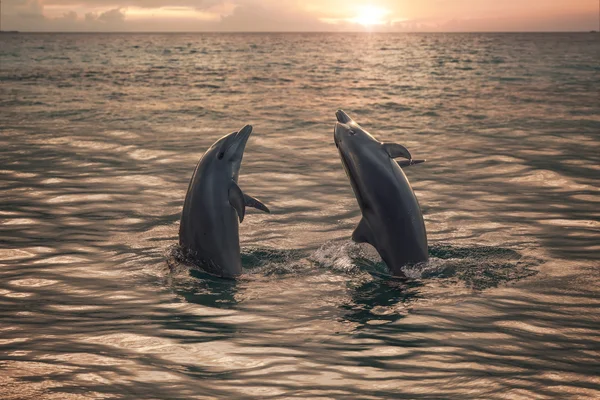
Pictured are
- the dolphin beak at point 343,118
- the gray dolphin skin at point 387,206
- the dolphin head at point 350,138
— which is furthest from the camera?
the dolphin beak at point 343,118

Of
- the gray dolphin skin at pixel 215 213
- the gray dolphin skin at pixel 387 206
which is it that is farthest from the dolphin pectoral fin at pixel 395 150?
the gray dolphin skin at pixel 215 213

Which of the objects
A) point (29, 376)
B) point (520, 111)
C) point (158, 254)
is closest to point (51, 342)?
point (29, 376)

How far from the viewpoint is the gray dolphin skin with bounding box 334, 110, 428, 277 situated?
321 inches

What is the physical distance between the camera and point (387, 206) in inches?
320

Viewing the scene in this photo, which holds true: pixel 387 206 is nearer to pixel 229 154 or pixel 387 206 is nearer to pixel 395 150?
pixel 395 150

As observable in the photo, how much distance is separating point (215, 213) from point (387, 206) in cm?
180

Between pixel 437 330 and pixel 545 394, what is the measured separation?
149 centimetres

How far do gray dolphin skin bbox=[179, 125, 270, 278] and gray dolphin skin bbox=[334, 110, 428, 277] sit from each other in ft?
3.55

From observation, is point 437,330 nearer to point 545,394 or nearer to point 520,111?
point 545,394

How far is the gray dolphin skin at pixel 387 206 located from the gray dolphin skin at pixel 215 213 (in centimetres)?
108

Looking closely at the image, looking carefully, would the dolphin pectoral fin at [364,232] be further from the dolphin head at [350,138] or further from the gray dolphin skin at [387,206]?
the dolphin head at [350,138]

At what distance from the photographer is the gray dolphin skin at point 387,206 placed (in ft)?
26.7

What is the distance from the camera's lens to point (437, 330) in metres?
7.04

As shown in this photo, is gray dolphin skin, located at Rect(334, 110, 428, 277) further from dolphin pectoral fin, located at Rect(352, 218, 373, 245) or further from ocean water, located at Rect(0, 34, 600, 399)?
ocean water, located at Rect(0, 34, 600, 399)
